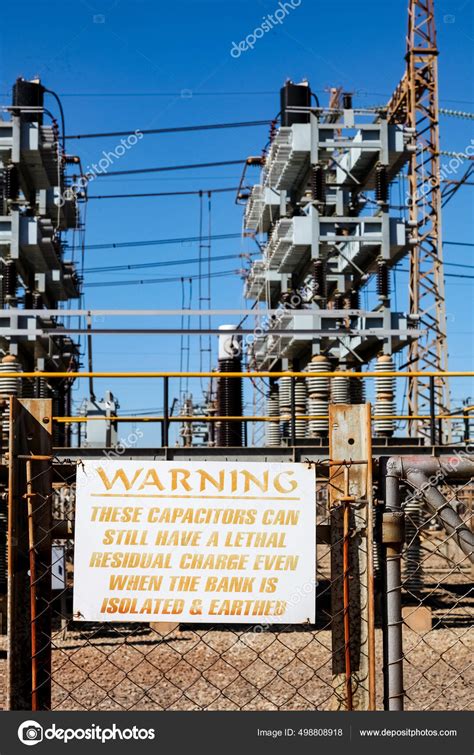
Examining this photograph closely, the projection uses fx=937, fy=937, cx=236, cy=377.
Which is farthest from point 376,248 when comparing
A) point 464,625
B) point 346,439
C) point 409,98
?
point 409,98

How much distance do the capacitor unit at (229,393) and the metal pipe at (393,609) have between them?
66.3 ft

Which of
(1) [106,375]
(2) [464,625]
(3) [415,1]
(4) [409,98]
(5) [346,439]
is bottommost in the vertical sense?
(2) [464,625]

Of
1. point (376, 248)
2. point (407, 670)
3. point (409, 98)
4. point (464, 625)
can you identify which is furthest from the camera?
point (409, 98)

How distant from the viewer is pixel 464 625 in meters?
16.0

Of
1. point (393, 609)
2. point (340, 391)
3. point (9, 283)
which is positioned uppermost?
point (9, 283)

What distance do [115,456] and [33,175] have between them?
14224mm

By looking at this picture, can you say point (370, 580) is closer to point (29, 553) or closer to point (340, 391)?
point (29, 553)

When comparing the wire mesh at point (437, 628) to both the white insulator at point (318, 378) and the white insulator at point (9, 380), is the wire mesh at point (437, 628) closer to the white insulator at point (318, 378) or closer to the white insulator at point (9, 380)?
the white insulator at point (318, 378)

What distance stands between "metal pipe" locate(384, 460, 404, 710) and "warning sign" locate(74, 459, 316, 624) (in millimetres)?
412

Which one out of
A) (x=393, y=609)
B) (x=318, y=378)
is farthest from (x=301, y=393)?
(x=393, y=609)

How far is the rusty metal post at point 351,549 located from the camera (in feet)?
12.6

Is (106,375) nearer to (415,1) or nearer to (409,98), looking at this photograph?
(409,98)

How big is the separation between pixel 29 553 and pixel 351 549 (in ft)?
4.34

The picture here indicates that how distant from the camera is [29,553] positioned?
3822mm
